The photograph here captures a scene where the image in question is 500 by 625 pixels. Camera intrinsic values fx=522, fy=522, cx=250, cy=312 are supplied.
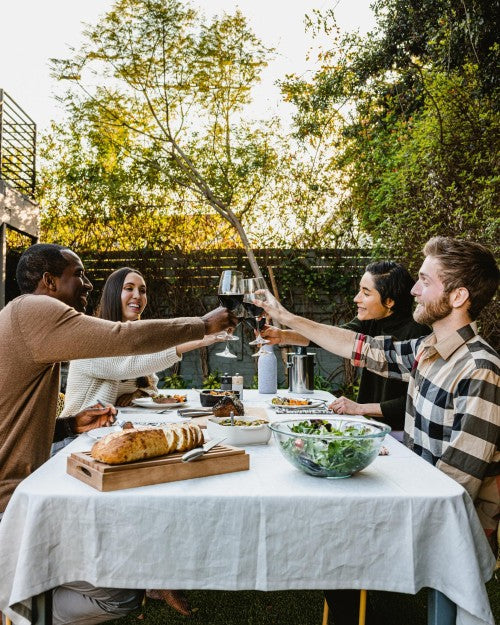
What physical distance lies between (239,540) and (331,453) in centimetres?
31

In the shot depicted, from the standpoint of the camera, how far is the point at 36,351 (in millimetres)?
1711

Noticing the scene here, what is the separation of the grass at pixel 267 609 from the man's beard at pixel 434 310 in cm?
137

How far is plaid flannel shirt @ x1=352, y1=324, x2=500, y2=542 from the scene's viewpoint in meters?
1.60

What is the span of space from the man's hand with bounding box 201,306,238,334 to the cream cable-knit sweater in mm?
513

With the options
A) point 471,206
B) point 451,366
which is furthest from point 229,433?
point 471,206

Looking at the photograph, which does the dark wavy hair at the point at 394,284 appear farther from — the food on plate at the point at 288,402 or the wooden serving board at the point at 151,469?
the wooden serving board at the point at 151,469

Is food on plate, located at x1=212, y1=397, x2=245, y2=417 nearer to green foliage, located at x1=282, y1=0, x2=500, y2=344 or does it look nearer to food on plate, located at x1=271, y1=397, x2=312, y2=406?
food on plate, located at x1=271, y1=397, x2=312, y2=406

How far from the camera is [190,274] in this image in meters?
7.62

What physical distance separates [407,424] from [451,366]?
43cm

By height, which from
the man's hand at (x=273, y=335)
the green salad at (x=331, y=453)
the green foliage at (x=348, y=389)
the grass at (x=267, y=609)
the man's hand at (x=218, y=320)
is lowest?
the grass at (x=267, y=609)

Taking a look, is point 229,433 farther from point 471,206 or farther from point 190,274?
point 190,274

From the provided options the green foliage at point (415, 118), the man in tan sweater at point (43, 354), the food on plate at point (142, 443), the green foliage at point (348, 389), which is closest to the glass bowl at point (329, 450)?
the food on plate at point (142, 443)

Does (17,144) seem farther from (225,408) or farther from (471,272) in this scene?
(471,272)

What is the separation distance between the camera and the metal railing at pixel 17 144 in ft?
28.2
